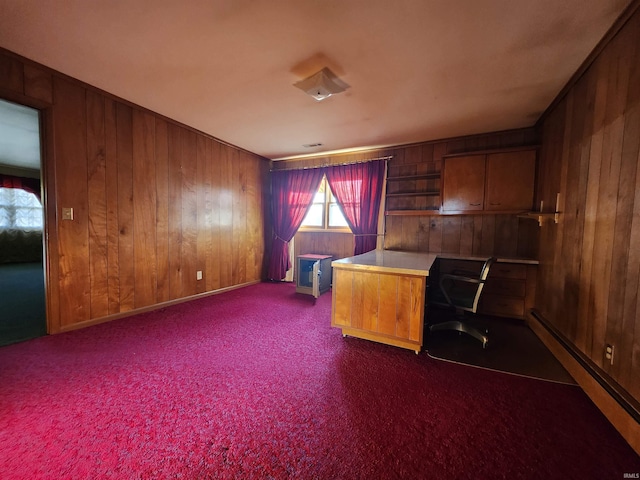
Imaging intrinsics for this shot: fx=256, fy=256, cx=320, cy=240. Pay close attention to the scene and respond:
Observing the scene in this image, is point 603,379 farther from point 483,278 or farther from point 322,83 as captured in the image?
point 322,83

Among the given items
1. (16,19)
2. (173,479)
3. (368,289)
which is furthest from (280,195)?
(173,479)

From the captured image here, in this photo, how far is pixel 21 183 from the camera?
20.7 ft

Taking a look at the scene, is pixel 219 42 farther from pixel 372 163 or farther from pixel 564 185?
pixel 564 185

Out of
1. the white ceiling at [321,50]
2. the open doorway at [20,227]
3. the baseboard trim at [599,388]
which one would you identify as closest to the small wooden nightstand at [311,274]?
the white ceiling at [321,50]

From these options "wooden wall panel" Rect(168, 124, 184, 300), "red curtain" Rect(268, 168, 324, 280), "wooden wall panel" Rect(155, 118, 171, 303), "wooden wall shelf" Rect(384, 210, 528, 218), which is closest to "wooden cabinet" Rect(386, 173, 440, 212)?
"wooden wall shelf" Rect(384, 210, 528, 218)

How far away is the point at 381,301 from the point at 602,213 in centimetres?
160

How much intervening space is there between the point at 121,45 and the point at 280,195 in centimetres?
311

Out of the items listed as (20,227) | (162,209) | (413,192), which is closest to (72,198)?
(162,209)

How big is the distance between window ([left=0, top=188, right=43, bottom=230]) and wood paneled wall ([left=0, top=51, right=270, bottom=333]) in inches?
230

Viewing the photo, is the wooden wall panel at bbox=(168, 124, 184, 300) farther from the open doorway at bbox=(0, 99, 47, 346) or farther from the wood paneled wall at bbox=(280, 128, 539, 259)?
the wood paneled wall at bbox=(280, 128, 539, 259)

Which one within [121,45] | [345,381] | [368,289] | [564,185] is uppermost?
[121,45]

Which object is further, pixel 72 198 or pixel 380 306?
pixel 72 198

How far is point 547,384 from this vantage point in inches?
71.4

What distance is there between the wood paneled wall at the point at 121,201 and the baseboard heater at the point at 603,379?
405cm
